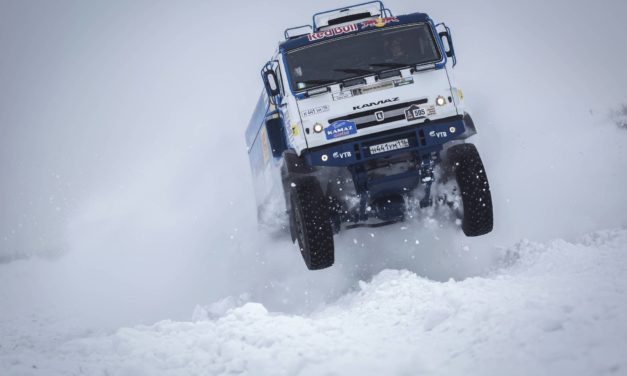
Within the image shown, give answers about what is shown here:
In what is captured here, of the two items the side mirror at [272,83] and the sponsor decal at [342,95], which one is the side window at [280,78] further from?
the sponsor decal at [342,95]

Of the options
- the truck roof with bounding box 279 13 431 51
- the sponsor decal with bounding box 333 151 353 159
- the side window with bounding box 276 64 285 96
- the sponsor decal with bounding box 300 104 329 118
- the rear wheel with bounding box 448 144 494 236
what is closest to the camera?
the sponsor decal with bounding box 333 151 353 159

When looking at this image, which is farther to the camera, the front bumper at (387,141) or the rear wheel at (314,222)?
the rear wheel at (314,222)

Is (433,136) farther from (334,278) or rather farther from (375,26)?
(334,278)

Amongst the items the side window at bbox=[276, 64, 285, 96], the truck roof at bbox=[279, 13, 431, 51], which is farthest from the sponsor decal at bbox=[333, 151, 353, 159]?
the truck roof at bbox=[279, 13, 431, 51]

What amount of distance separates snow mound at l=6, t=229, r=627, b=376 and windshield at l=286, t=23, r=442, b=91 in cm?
283

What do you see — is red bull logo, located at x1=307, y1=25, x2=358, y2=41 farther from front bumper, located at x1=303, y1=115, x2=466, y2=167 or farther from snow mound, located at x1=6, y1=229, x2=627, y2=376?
snow mound, located at x1=6, y1=229, x2=627, y2=376

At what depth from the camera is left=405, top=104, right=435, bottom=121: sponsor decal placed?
227 inches

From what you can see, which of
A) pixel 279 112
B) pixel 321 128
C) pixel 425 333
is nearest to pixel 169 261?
pixel 279 112

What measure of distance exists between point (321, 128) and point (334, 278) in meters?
2.95

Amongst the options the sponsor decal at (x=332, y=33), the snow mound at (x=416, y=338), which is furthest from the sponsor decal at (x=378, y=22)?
the snow mound at (x=416, y=338)

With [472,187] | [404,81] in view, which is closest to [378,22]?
[404,81]

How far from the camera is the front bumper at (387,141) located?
5.67m

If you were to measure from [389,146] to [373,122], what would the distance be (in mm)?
370

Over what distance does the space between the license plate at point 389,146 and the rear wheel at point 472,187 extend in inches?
30.4
